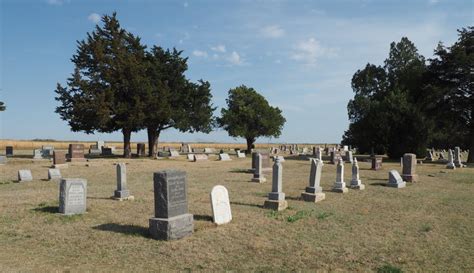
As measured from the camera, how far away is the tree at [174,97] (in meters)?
39.4

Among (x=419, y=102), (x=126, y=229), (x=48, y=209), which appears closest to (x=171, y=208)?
(x=126, y=229)

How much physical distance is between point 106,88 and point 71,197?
2732 cm

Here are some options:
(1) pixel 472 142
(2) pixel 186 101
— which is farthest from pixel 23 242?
(1) pixel 472 142

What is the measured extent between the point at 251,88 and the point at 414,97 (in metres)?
23.9

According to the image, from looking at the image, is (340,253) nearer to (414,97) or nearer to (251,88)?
(414,97)

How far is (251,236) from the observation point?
29.5ft

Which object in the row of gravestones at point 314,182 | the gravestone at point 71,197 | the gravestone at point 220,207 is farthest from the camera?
the row of gravestones at point 314,182

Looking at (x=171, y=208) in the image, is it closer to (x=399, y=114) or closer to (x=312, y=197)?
(x=312, y=197)

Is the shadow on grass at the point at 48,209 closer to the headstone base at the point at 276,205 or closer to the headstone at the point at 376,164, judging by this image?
the headstone base at the point at 276,205

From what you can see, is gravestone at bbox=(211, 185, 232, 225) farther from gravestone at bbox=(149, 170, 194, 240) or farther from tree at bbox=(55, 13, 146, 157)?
tree at bbox=(55, 13, 146, 157)

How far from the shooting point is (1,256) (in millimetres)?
7473

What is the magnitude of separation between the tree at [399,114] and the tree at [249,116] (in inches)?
482

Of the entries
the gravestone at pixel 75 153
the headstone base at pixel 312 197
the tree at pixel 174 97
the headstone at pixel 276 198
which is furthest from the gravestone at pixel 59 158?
the headstone at pixel 276 198

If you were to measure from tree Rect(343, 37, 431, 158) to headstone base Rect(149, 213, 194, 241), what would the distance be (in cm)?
3686
